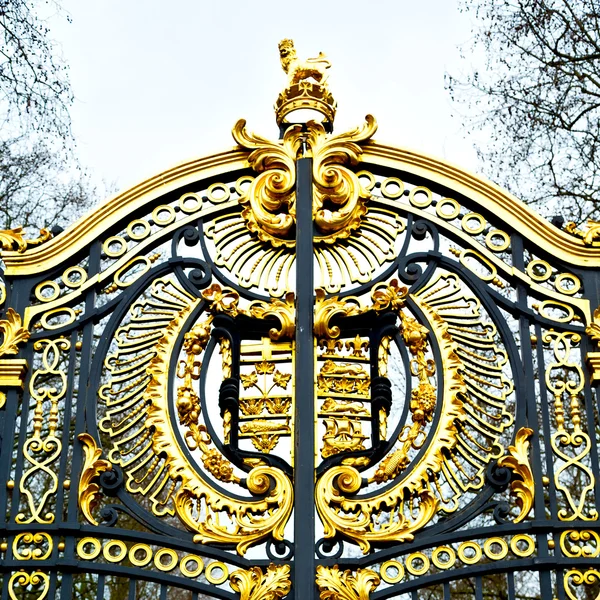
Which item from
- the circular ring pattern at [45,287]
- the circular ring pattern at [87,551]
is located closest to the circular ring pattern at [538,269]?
the circular ring pattern at [45,287]

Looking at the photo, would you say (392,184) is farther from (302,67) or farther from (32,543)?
(32,543)

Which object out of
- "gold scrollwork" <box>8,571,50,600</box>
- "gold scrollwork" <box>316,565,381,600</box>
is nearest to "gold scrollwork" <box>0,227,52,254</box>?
"gold scrollwork" <box>8,571,50,600</box>

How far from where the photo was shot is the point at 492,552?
20.9 feet

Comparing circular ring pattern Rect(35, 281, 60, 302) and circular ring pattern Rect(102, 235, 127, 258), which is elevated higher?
circular ring pattern Rect(102, 235, 127, 258)

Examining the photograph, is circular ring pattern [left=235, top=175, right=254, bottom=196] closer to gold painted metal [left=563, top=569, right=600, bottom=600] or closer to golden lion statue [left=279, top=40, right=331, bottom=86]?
golden lion statue [left=279, top=40, right=331, bottom=86]

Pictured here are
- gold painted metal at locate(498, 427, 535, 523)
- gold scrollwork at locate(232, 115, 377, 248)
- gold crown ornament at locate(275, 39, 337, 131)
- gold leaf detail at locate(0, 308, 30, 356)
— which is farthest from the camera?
gold crown ornament at locate(275, 39, 337, 131)

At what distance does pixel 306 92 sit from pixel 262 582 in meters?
2.69

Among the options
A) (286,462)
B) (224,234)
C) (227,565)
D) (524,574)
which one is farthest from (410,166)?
(524,574)

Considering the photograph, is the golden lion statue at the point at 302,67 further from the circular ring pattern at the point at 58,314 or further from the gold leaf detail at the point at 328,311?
the circular ring pattern at the point at 58,314

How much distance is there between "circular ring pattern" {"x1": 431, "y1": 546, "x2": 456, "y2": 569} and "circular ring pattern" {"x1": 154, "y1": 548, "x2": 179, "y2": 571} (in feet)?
3.88

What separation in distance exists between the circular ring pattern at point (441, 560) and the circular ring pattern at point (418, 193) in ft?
6.03

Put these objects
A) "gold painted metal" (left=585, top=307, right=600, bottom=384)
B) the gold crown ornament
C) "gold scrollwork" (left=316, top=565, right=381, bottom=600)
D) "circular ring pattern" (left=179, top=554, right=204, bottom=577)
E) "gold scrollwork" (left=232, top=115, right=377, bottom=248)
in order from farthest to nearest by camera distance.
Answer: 1. the gold crown ornament
2. "gold scrollwork" (left=232, top=115, right=377, bottom=248)
3. "gold painted metal" (left=585, top=307, right=600, bottom=384)
4. "circular ring pattern" (left=179, top=554, right=204, bottom=577)
5. "gold scrollwork" (left=316, top=565, right=381, bottom=600)

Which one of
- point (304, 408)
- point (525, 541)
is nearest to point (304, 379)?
point (304, 408)

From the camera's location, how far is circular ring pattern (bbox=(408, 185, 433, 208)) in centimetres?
727
